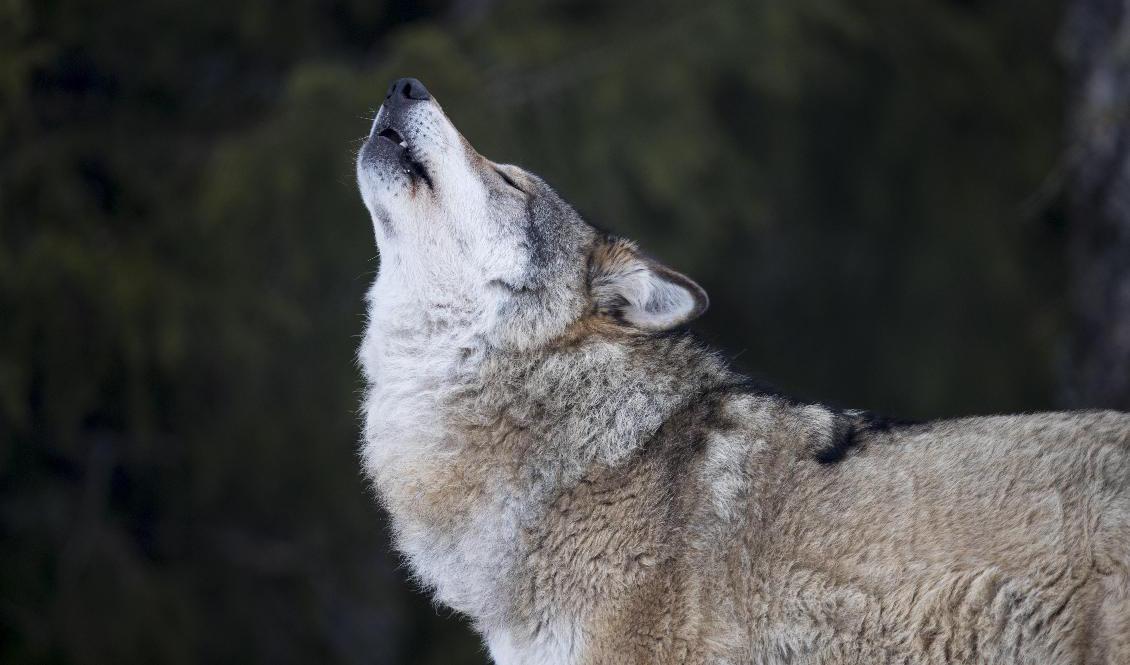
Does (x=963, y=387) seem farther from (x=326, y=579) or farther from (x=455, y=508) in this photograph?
(x=455, y=508)

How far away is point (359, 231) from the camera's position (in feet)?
26.0

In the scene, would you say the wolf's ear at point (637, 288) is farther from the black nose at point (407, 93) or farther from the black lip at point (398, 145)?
the black nose at point (407, 93)

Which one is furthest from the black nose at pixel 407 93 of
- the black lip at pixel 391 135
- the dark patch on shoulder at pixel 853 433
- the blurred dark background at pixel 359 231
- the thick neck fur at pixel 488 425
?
the blurred dark background at pixel 359 231

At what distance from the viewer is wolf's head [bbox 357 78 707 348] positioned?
14.0ft

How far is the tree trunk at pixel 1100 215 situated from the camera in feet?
21.5

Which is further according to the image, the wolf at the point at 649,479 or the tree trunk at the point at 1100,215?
the tree trunk at the point at 1100,215

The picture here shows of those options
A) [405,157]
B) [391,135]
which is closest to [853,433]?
[405,157]

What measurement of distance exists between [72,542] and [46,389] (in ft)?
4.36

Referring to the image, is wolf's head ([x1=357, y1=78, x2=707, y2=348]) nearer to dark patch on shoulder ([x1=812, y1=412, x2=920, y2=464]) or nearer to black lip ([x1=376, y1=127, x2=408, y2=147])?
black lip ([x1=376, y1=127, x2=408, y2=147])

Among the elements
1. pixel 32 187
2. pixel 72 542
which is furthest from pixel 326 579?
pixel 32 187

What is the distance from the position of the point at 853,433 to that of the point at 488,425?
1.28 meters

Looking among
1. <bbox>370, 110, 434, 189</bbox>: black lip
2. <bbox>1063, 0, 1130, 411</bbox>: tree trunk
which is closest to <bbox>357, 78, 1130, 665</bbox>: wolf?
<bbox>370, 110, 434, 189</bbox>: black lip

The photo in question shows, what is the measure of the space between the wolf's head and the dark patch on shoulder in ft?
2.32

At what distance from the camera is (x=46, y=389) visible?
741 centimetres
